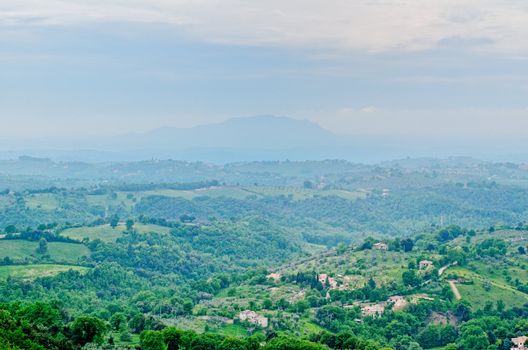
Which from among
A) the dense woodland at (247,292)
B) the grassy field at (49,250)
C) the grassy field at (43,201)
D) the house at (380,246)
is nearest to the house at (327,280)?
the dense woodland at (247,292)

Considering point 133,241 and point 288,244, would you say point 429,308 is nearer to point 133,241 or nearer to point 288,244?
point 133,241

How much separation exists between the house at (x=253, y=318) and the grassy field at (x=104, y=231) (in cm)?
5931

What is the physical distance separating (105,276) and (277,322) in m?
38.3

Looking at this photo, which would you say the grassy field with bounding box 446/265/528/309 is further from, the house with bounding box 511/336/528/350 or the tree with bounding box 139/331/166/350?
the tree with bounding box 139/331/166/350

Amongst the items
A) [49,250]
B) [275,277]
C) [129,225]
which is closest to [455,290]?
[275,277]

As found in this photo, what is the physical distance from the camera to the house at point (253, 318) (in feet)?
259

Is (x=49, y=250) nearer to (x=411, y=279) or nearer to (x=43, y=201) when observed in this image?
(x=411, y=279)

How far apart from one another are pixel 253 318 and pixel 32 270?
128 ft

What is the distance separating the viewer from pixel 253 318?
262 ft

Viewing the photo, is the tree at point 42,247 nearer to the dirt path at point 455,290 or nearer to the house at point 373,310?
the house at point 373,310

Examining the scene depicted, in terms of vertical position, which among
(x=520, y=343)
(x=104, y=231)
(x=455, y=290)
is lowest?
(x=104, y=231)

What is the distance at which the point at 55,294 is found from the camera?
94.4 m

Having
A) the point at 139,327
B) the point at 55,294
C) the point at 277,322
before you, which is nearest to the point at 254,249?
the point at 55,294

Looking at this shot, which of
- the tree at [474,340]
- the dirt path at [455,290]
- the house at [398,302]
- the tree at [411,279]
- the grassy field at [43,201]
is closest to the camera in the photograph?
the tree at [474,340]
